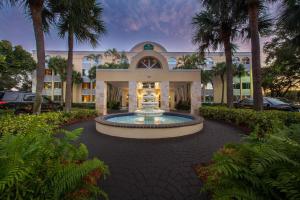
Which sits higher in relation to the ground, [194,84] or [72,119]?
[194,84]

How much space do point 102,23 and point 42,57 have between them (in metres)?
5.93

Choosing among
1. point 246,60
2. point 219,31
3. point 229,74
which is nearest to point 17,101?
point 229,74

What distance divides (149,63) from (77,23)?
8.72m

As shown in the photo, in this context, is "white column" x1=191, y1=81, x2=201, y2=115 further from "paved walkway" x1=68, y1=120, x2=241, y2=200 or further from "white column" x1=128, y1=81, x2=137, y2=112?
"paved walkway" x1=68, y1=120, x2=241, y2=200

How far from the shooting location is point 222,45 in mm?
12352

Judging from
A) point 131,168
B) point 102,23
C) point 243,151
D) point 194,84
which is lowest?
point 131,168

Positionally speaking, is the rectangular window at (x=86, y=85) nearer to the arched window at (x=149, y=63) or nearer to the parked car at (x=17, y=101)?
the arched window at (x=149, y=63)

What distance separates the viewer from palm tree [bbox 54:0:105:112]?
7911mm

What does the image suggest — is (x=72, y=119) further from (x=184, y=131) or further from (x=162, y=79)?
(x=162, y=79)

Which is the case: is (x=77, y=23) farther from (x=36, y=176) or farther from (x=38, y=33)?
(x=36, y=176)

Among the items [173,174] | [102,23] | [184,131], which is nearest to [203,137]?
[184,131]

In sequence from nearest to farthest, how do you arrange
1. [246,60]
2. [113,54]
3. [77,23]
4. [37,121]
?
[37,121], [77,23], [113,54], [246,60]

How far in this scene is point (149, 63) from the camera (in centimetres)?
1608

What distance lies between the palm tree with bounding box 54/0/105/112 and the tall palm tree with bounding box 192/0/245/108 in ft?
26.2
